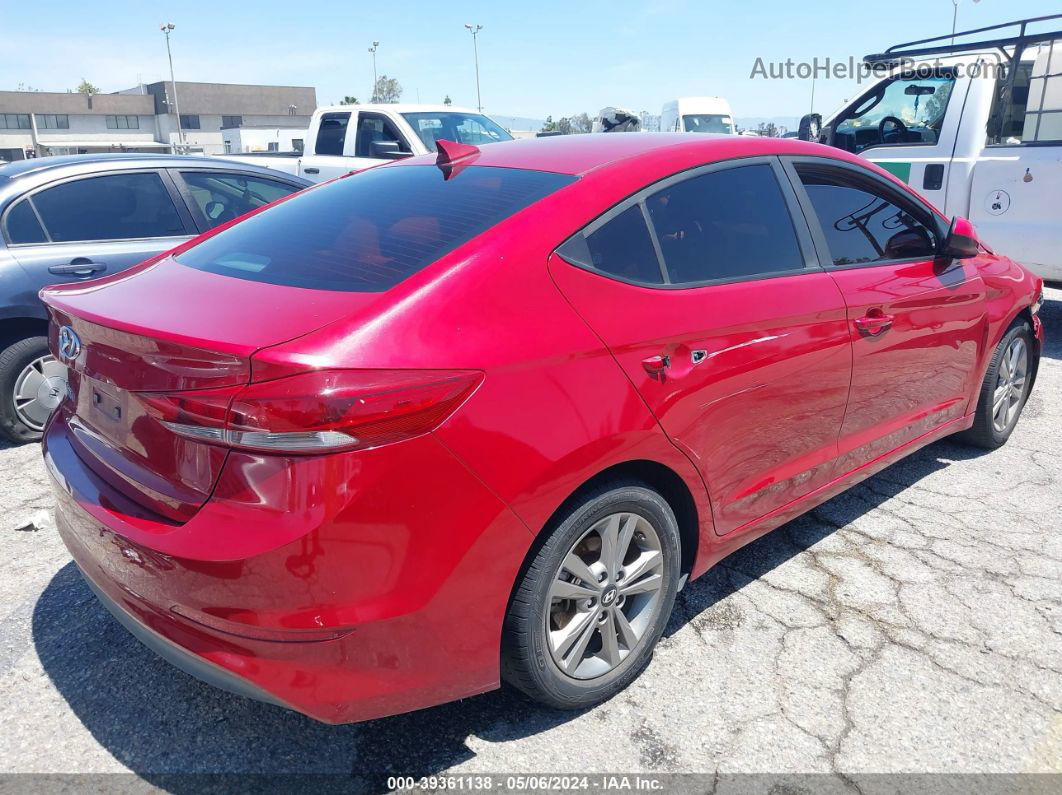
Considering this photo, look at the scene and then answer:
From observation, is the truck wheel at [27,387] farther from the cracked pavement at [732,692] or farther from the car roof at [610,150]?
the car roof at [610,150]

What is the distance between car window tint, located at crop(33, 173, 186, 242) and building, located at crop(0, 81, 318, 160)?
6413 cm

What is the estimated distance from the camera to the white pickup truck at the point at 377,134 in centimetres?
995

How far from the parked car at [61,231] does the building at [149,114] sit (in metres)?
64.1

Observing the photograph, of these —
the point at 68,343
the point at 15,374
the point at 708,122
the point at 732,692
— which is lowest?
the point at 732,692

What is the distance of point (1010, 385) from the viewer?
459cm

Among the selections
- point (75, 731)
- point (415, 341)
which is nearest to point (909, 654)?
point (415, 341)

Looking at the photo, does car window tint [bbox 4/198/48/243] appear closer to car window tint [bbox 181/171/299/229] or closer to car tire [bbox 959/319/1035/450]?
car window tint [bbox 181/171/299/229]

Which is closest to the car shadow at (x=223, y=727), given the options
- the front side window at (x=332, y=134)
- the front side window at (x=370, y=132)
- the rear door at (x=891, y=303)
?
the rear door at (x=891, y=303)

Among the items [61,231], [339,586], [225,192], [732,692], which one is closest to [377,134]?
[225,192]

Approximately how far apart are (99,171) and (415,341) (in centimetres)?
398

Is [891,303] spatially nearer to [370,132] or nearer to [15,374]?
[15,374]

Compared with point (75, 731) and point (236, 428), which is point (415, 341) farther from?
point (75, 731)

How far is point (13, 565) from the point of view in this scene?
3430 mm

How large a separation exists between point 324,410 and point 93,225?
3.86m
